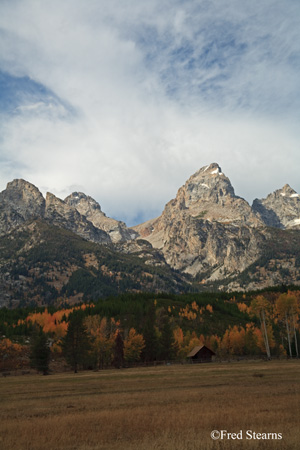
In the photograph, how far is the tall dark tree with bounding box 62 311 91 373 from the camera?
280 feet

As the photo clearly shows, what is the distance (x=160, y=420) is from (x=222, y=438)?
219 inches

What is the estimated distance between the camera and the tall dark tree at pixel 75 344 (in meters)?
85.2

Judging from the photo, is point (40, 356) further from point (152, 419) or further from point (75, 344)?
point (152, 419)

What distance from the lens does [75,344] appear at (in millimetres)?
86312

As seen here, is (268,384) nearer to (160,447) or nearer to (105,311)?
(160,447)

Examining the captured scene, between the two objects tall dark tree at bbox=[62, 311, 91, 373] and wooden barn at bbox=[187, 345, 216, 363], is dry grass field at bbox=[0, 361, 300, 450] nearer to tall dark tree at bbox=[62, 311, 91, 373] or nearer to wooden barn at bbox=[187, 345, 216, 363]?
tall dark tree at bbox=[62, 311, 91, 373]

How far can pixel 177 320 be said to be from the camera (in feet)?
592

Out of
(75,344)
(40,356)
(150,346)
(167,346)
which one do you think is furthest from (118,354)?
(40,356)

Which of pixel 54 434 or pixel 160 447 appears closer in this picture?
pixel 160 447

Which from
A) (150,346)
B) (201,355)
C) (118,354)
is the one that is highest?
(150,346)

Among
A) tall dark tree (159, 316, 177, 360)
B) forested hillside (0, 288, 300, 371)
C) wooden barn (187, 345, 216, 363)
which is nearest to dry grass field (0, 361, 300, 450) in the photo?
forested hillside (0, 288, 300, 371)

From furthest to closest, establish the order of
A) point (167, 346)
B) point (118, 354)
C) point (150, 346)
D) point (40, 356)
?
point (150, 346), point (167, 346), point (118, 354), point (40, 356)

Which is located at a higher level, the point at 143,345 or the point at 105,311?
the point at 105,311

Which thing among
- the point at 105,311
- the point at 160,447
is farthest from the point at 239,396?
the point at 105,311
